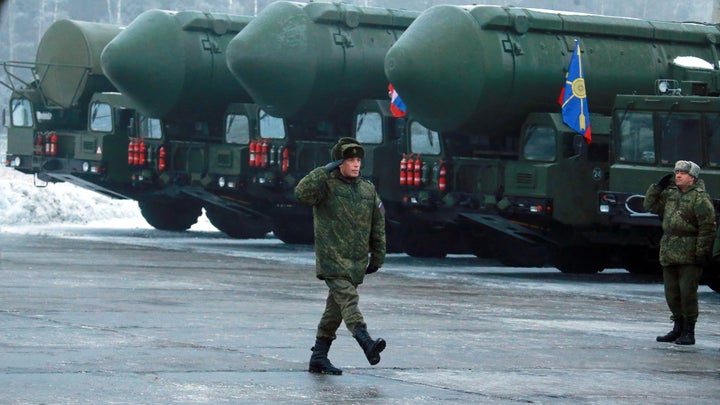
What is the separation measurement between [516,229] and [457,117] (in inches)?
68.2

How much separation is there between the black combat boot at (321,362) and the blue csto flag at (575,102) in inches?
463

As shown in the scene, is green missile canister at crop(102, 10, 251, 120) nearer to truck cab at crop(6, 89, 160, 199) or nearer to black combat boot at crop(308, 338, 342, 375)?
truck cab at crop(6, 89, 160, 199)

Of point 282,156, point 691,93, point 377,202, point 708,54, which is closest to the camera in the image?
point 377,202

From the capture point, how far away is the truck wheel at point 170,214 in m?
32.8

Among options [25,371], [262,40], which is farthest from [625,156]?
[25,371]

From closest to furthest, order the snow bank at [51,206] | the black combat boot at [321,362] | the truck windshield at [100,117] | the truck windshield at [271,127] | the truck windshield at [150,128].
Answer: the black combat boot at [321,362]
the truck windshield at [271,127]
the truck windshield at [150,128]
the truck windshield at [100,117]
the snow bank at [51,206]

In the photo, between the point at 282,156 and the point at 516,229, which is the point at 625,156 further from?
the point at 282,156

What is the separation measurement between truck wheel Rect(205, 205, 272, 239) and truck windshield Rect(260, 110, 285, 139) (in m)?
2.79

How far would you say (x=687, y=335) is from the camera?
46.2ft

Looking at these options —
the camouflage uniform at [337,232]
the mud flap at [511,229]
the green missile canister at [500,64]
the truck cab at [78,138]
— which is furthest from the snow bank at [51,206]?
the camouflage uniform at [337,232]

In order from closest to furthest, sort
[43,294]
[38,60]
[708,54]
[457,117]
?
[43,294], [457,117], [708,54], [38,60]

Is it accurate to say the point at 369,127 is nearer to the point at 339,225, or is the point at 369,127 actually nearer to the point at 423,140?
the point at 423,140

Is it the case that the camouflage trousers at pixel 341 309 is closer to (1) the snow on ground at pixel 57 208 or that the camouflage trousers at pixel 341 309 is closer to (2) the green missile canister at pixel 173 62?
(2) the green missile canister at pixel 173 62

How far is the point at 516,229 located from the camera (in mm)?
23344
